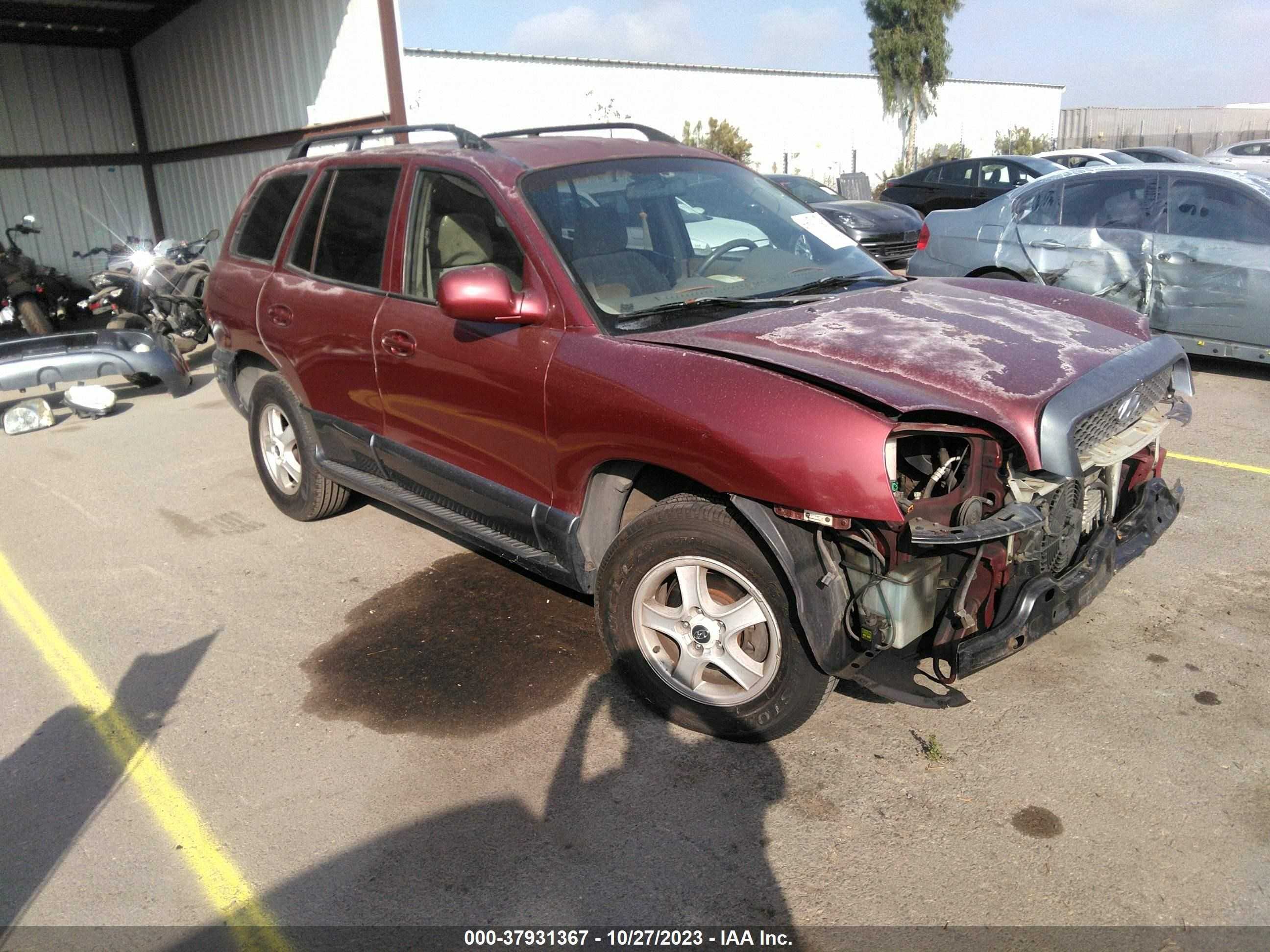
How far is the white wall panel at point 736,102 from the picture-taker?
74.2 feet

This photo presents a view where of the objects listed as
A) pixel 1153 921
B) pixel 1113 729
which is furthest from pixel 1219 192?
pixel 1153 921

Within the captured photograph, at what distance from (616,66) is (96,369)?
2103 centimetres

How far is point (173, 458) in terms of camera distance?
289 inches

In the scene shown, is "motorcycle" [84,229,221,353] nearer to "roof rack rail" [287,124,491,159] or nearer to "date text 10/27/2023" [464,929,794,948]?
"roof rack rail" [287,124,491,159]

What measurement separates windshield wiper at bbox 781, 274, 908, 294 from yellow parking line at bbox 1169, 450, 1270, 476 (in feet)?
9.26

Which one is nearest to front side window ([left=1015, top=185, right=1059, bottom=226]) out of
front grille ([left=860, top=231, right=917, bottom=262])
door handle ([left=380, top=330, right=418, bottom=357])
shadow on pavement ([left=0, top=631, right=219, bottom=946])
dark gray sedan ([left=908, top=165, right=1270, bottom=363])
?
dark gray sedan ([left=908, top=165, right=1270, bottom=363])

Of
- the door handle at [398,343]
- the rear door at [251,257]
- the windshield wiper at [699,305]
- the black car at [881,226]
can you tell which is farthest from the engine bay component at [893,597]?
the black car at [881,226]

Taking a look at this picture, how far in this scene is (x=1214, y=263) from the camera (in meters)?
7.30

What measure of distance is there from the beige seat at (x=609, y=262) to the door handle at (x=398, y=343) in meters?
0.88

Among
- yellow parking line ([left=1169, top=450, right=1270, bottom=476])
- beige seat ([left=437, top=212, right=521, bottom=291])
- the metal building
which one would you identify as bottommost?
yellow parking line ([left=1169, top=450, right=1270, bottom=476])

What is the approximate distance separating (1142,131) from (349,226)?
48791mm

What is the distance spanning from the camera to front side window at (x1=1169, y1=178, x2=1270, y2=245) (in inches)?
283

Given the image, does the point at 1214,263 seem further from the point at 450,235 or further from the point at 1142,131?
the point at 1142,131

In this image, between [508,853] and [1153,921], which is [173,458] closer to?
[508,853]
